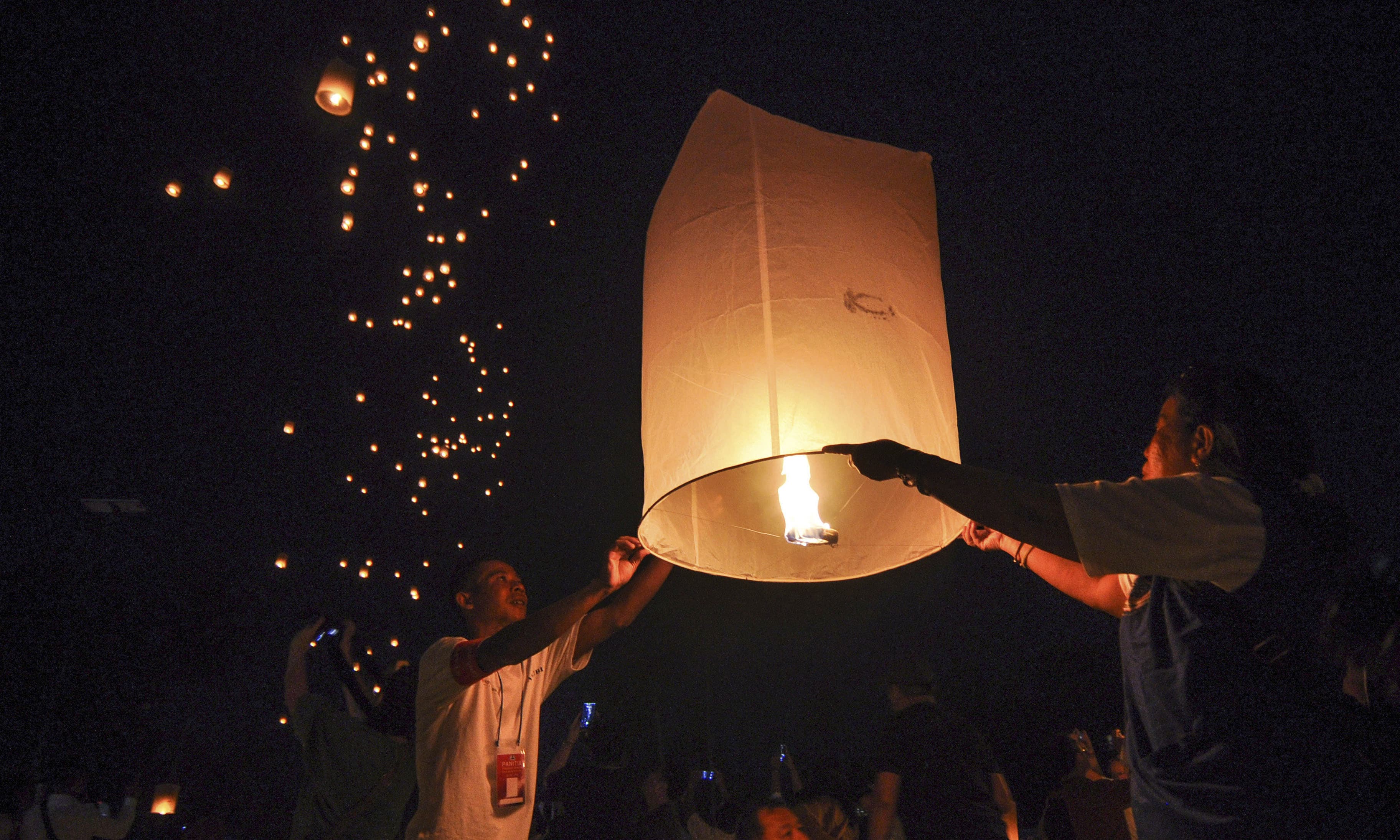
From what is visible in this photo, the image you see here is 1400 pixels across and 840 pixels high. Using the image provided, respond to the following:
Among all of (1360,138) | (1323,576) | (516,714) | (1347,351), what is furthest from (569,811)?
(1360,138)

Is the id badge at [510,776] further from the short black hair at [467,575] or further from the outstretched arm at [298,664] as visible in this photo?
the outstretched arm at [298,664]

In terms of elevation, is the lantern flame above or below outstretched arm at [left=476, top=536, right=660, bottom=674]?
above

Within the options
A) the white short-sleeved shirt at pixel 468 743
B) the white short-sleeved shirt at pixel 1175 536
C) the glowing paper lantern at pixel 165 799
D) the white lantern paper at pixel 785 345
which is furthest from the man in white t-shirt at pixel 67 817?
the white short-sleeved shirt at pixel 1175 536

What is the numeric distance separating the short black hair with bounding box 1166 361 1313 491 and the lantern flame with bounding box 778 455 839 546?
0.88 metres

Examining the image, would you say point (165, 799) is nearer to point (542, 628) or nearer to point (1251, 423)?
point (542, 628)

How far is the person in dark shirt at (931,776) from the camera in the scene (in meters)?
3.53

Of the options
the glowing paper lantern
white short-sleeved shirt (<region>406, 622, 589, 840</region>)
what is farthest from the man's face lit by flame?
the glowing paper lantern

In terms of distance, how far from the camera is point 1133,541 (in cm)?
130

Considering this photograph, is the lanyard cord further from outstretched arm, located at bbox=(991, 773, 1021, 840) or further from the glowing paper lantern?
the glowing paper lantern

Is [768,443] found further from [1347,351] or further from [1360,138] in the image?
[1347,351]

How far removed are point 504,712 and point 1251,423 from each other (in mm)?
2575

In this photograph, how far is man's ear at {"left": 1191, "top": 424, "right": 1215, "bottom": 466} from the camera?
61.3 inches

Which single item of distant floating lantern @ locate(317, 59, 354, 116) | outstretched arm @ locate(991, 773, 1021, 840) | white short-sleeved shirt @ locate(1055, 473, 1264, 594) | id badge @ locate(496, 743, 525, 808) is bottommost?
outstretched arm @ locate(991, 773, 1021, 840)

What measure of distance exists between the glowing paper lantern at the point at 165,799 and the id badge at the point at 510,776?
5.29 metres
